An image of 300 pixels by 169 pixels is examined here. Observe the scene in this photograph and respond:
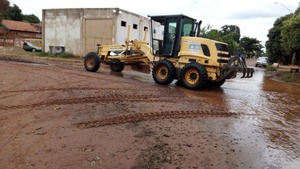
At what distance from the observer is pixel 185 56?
42.4 feet

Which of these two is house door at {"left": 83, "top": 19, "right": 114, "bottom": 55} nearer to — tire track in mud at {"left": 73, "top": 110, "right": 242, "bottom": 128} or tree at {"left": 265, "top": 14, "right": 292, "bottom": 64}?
tree at {"left": 265, "top": 14, "right": 292, "bottom": 64}

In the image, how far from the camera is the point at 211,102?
1009cm

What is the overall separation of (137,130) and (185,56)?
721 cm

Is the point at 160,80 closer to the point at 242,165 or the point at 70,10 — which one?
the point at 242,165

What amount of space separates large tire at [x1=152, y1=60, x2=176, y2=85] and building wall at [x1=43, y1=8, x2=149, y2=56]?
17.2 metres

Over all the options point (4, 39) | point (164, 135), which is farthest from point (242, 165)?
point (4, 39)

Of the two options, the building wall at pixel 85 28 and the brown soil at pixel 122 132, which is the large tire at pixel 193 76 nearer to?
the brown soil at pixel 122 132

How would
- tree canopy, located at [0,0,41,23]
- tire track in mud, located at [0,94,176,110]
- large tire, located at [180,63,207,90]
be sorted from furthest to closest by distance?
tree canopy, located at [0,0,41,23] < large tire, located at [180,63,207,90] < tire track in mud, located at [0,94,176,110]

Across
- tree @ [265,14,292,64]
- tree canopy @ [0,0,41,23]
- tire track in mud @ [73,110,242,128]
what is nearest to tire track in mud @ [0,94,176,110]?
tire track in mud @ [73,110,242,128]

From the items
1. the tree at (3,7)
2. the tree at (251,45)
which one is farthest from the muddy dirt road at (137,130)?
the tree at (251,45)

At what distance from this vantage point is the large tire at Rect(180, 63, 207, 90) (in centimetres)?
1204

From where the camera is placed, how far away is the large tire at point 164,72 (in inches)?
513

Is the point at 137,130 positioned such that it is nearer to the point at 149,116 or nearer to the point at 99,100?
the point at 149,116

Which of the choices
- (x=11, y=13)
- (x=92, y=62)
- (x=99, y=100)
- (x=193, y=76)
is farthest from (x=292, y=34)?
(x=11, y=13)
